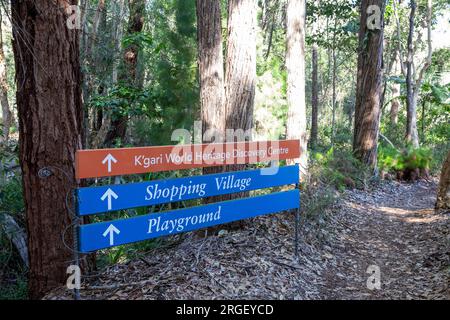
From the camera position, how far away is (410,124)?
15.4m

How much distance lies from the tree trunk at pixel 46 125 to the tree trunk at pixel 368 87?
32.4 feet

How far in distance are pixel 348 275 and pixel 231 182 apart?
222 centimetres

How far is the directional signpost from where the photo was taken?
11.9ft

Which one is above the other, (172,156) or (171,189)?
(172,156)

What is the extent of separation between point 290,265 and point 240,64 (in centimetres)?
298

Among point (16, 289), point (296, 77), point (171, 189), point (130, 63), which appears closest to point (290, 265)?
point (171, 189)

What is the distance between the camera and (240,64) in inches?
236

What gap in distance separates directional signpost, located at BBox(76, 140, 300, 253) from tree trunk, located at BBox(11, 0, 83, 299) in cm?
77

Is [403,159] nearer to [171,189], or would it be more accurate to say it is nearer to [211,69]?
[211,69]

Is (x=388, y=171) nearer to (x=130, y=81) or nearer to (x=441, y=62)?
(x=130, y=81)

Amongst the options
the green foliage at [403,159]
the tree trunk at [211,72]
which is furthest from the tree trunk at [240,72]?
the green foliage at [403,159]

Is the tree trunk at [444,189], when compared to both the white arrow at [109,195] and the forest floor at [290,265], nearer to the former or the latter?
the forest floor at [290,265]

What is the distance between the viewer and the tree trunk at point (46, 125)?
13.2ft
